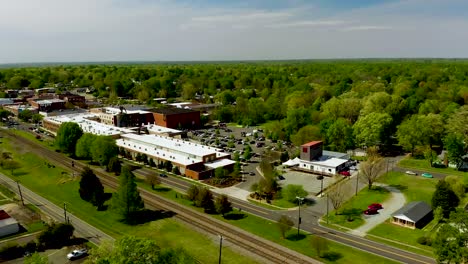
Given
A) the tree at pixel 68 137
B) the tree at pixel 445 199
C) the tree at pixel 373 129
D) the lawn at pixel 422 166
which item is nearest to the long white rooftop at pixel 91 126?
the tree at pixel 68 137


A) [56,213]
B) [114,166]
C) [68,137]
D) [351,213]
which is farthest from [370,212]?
[68,137]

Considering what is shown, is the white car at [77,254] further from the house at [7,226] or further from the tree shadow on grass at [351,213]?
the tree shadow on grass at [351,213]

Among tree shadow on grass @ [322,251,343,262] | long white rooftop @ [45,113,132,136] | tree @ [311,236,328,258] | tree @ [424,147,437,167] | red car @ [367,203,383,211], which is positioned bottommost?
tree shadow on grass @ [322,251,343,262]

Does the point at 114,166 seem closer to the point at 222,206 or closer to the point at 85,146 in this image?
the point at 85,146

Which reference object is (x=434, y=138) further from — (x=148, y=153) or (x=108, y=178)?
(x=108, y=178)

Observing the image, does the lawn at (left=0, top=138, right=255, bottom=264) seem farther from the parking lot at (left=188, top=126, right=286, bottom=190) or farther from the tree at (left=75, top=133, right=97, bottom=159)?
the parking lot at (left=188, top=126, right=286, bottom=190)

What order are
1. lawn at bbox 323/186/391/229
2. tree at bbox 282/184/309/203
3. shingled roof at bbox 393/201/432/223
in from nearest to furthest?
1. shingled roof at bbox 393/201/432/223
2. lawn at bbox 323/186/391/229
3. tree at bbox 282/184/309/203

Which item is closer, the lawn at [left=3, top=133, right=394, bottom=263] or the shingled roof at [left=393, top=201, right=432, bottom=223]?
the lawn at [left=3, top=133, right=394, bottom=263]

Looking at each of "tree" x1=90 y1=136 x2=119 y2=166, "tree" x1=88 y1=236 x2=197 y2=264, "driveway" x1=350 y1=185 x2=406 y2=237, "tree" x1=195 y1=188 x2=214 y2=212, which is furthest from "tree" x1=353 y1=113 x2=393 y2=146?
"tree" x1=88 y1=236 x2=197 y2=264
